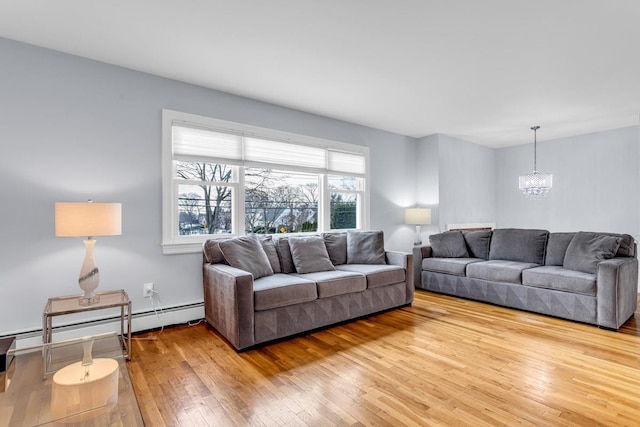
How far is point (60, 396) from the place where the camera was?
1.60m

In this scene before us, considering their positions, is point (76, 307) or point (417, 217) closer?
point (76, 307)

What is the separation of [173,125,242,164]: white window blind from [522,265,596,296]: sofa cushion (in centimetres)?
351

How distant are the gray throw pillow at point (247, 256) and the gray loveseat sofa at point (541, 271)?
2517 mm

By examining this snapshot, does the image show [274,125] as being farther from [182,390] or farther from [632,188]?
[632,188]

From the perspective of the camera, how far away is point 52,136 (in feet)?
8.90

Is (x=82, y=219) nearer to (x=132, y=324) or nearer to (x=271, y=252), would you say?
(x=132, y=324)

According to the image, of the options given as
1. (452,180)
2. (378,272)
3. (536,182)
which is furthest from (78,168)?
(536,182)

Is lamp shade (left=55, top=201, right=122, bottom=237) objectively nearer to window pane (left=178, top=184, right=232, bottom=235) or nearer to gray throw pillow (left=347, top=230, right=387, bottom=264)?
window pane (left=178, top=184, right=232, bottom=235)

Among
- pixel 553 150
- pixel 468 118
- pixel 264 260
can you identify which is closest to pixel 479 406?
pixel 264 260

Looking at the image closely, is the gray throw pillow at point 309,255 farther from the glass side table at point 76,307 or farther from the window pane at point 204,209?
the glass side table at point 76,307

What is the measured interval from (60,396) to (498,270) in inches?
164

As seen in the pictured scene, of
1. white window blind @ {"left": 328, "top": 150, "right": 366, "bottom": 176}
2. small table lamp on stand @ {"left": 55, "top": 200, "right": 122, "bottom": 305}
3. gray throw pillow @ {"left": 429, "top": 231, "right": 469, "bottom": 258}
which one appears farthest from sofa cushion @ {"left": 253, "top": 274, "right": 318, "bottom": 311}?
gray throw pillow @ {"left": 429, "top": 231, "right": 469, "bottom": 258}

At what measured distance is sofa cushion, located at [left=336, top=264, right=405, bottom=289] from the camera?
3560 mm

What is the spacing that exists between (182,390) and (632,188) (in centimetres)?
644
